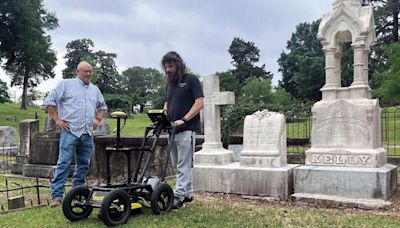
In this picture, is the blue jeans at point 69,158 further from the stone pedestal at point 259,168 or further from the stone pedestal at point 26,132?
the stone pedestal at point 26,132

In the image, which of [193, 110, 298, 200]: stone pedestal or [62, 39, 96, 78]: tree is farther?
[62, 39, 96, 78]: tree

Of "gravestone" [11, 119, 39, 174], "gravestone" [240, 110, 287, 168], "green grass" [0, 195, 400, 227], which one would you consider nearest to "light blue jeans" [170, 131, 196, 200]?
"green grass" [0, 195, 400, 227]

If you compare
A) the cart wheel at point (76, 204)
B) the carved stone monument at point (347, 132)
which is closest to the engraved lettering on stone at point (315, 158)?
the carved stone monument at point (347, 132)

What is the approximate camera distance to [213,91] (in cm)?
764

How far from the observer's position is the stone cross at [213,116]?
750cm

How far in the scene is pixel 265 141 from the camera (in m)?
6.88

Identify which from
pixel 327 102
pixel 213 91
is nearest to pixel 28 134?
pixel 213 91

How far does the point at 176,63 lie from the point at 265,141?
7.36 feet

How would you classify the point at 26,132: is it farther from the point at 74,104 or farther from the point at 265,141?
the point at 265,141

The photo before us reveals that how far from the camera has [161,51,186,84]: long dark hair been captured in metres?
5.38

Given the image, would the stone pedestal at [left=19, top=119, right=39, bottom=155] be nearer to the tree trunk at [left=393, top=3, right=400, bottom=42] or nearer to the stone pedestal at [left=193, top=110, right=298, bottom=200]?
the stone pedestal at [left=193, top=110, right=298, bottom=200]

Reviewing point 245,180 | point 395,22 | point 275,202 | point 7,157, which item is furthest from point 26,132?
point 395,22

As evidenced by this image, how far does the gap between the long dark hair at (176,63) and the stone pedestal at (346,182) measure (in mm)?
2409

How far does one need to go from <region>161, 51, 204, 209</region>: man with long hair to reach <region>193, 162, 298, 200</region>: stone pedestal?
150cm
